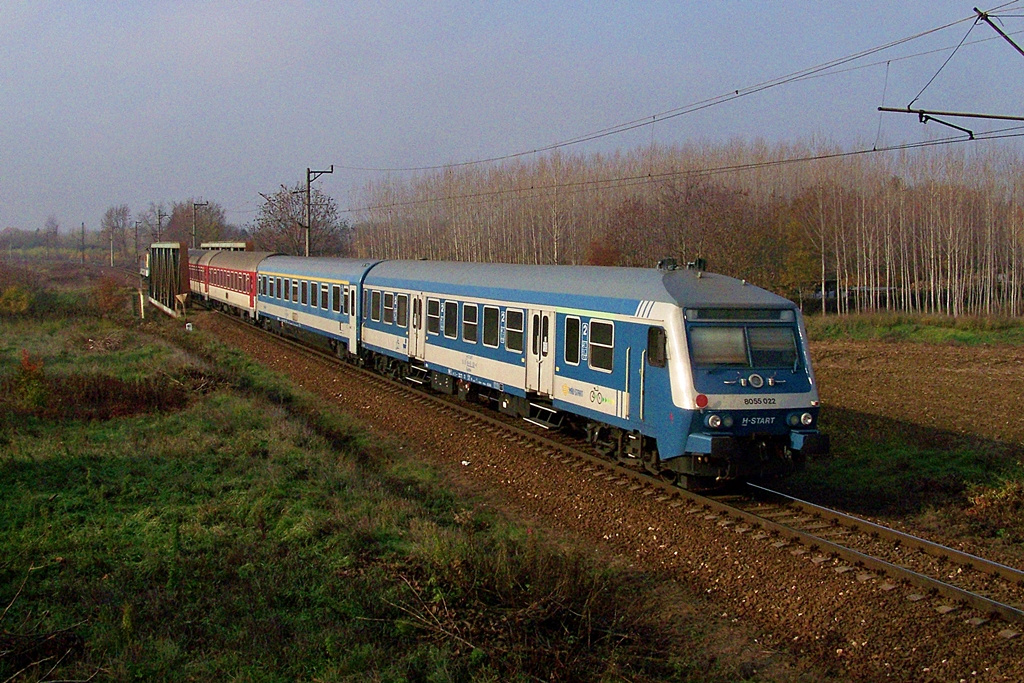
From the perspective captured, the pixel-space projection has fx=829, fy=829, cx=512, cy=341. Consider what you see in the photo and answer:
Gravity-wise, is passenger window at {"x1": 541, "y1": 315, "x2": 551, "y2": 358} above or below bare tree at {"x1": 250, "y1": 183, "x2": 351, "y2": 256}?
below

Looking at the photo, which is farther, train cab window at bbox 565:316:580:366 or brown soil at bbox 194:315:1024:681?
train cab window at bbox 565:316:580:366

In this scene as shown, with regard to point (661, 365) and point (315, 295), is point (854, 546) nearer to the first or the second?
point (661, 365)

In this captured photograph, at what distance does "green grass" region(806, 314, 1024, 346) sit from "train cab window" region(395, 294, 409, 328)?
22.1 meters

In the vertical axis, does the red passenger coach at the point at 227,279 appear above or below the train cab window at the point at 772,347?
above

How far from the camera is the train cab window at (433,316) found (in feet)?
58.5

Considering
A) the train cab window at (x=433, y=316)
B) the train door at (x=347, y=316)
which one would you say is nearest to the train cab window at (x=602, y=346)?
the train cab window at (x=433, y=316)

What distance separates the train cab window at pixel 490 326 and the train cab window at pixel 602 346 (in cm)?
332

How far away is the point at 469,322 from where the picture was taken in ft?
54.1

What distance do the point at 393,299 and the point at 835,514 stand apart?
12824 mm

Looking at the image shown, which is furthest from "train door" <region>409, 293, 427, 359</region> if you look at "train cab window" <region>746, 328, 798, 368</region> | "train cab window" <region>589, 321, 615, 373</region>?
"train cab window" <region>746, 328, 798, 368</region>

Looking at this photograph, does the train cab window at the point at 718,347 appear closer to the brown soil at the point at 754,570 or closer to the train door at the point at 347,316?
the brown soil at the point at 754,570

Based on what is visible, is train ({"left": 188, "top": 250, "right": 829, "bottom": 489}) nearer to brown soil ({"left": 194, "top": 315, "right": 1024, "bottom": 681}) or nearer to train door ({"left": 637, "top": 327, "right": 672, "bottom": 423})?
train door ({"left": 637, "top": 327, "right": 672, "bottom": 423})

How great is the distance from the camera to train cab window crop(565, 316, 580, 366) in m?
12.8

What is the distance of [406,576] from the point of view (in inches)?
306
